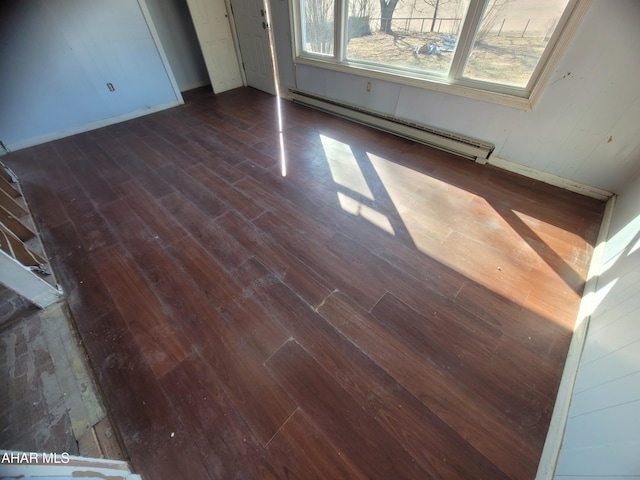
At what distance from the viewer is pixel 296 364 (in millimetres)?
1229

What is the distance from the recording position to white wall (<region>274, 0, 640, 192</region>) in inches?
63.8

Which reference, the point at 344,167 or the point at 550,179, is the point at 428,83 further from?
the point at 550,179

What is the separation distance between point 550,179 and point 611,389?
6.69 ft

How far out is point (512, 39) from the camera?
1979 mm

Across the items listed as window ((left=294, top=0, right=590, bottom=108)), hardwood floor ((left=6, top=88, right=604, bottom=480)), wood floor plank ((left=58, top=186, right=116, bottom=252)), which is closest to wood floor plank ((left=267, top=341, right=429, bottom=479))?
hardwood floor ((left=6, top=88, right=604, bottom=480))

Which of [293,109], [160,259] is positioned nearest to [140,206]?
[160,259]

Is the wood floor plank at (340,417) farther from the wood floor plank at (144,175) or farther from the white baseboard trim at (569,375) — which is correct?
the wood floor plank at (144,175)

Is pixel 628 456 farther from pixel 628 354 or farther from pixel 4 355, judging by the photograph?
pixel 4 355

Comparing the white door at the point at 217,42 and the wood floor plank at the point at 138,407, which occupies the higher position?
the white door at the point at 217,42

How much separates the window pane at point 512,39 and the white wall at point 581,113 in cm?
21

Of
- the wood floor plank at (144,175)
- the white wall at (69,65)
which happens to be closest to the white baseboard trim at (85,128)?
the white wall at (69,65)

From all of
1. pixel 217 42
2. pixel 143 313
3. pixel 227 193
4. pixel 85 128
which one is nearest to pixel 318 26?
pixel 217 42

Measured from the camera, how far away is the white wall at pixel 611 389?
0.65 metres

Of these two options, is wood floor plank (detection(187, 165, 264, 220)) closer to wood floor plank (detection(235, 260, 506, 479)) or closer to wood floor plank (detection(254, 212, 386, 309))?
wood floor plank (detection(254, 212, 386, 309))
